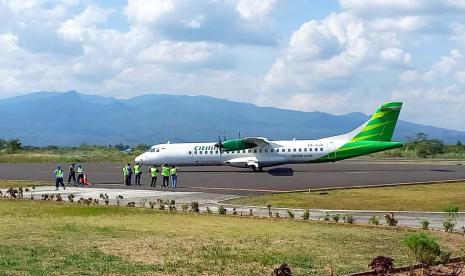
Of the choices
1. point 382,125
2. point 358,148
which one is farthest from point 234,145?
point 382,125

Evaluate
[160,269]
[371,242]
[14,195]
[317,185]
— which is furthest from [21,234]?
[317,185]

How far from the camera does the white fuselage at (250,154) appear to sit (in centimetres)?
5612

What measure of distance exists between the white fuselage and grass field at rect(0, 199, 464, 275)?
33.1 m

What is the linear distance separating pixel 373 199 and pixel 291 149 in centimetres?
2460

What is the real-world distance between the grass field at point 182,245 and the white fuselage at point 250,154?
108 ft

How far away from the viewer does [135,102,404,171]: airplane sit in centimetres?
5538

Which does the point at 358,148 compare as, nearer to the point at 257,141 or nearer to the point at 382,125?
the point at 382,125

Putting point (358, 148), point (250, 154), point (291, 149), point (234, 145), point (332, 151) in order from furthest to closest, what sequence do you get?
point (250, 154), point (291, 149), point (234, 145), point (332, 151), point (358, 148)

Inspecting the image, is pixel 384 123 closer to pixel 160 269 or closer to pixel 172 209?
pixel 172 209

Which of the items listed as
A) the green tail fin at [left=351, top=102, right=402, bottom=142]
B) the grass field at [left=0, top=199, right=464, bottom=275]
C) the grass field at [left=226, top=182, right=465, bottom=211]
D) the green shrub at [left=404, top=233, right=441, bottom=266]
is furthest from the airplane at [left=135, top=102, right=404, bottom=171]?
the green shrub at [left=404, top=233, right=441, bottom=266]

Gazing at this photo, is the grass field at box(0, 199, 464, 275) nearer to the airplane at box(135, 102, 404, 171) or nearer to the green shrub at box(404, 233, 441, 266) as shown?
Result: the green shrub at box(404, 233, 441, 266)

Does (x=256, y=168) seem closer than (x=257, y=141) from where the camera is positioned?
No

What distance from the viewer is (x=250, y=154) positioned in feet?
189

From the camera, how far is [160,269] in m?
13.2
